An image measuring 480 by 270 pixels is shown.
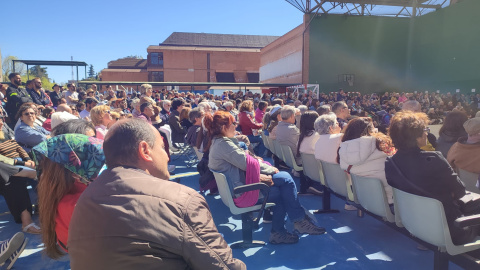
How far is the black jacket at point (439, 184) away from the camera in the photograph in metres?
2.48

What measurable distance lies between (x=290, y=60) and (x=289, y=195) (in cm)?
2794

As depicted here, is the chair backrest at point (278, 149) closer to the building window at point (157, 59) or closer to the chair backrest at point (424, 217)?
the chair backrest at point (424, 217)

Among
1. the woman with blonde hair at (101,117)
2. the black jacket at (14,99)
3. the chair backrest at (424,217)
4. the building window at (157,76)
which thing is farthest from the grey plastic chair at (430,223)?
the building window at (157,76)

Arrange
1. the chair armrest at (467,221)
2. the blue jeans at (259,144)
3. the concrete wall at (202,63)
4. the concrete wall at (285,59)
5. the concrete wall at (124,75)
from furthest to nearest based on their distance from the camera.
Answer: the concrete wall at (124,75) < the concrete wall at (202,63) < the concrete wall at (285,59) < the blue jeans at (259,144) < the chair armrest at (467,221)

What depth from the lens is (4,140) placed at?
4.43 metres

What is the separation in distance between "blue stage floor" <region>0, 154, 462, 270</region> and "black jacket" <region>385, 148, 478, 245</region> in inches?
31.6

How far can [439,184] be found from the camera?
2523mm

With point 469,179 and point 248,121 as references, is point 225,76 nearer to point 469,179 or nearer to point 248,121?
point 248,121

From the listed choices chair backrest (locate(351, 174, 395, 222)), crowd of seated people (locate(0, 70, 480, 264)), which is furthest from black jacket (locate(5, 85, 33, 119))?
chair backrest (locate(351, 174, 395, 222))

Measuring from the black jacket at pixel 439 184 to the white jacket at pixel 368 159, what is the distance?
2.04 ft

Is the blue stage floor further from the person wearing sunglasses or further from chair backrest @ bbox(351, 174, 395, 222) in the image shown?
the person wearing sunglasses

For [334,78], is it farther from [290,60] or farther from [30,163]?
[30,163]

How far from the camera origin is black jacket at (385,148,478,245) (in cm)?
248

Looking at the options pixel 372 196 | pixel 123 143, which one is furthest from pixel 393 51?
pixel 123 143
